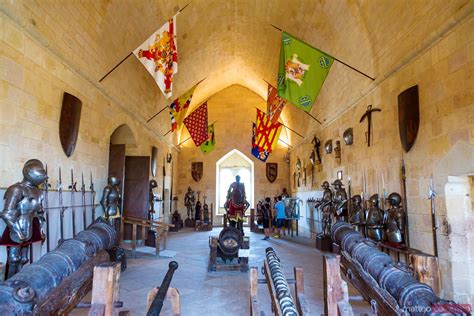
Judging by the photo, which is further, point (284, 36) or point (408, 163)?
point (284, 36)

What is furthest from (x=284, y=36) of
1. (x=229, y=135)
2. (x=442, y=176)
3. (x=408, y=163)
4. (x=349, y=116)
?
(x=229, y=135)

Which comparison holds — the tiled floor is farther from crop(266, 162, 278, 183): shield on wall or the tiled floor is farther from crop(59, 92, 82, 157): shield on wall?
crop(266, 162, 278, 183): shield on wall

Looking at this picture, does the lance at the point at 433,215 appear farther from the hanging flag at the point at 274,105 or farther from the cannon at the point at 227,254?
the hanging flag at the point at 274,105

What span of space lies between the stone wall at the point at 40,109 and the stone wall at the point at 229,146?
27.7 ft

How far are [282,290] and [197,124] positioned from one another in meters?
8.93

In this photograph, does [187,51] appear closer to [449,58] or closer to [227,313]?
[449,58]

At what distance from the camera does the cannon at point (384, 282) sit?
1.66 metres

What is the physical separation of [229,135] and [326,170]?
687cm

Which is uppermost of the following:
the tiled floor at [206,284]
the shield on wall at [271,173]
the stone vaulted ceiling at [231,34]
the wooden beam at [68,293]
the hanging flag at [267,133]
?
the stone vaulted ceiling at [231,34]

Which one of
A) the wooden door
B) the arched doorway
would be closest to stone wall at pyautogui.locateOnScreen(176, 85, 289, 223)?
the arched doorway

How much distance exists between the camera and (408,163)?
4625 millimetres

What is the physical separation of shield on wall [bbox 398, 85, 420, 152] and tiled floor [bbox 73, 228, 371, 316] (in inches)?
85.5

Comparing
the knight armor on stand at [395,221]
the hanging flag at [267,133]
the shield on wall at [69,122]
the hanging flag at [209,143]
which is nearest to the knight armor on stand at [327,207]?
the knight armor on stand at [395,221]

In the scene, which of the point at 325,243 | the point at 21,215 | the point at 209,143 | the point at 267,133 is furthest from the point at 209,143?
the point at 21,215
